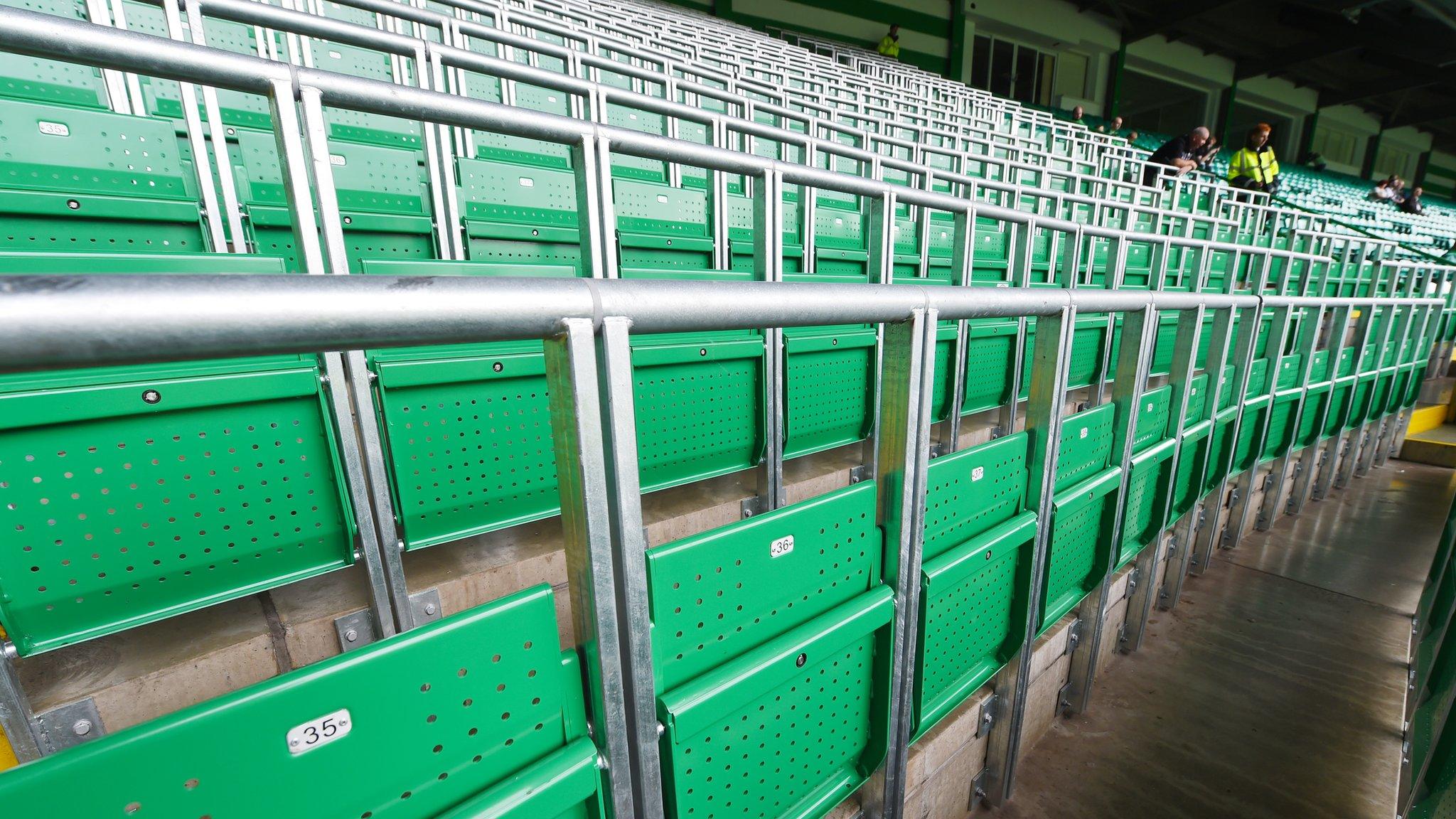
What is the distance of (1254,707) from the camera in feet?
6.44

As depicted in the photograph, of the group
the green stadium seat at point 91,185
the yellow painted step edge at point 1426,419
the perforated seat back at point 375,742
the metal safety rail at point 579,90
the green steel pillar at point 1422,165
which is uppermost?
the green steel pillar at point 1422,165

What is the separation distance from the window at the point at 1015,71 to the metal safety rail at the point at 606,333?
14.3 m

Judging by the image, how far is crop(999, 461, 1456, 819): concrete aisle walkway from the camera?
5.36ft

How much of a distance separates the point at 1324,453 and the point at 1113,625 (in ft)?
10.6

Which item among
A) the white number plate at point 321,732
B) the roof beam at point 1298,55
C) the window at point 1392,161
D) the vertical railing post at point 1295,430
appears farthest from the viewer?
the window at point 1392,161

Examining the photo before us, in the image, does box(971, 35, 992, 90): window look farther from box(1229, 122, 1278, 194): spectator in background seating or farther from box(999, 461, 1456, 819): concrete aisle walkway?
box(999, 461, 1456, 819): concrete aisle walkway

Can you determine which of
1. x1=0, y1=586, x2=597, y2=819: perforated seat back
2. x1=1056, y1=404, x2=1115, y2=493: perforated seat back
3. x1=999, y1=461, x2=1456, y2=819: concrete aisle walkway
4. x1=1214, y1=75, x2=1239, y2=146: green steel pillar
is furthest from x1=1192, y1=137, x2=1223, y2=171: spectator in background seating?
x1=1214, y1=75, x2=1239, y2=146: green steel pillar

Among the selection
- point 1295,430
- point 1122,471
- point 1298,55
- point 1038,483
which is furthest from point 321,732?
point 1298,55

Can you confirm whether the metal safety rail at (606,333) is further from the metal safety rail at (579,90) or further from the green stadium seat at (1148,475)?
the metal safety rail at (579,90)

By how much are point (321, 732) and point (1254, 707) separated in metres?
2.76

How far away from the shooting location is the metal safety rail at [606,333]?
36 cm

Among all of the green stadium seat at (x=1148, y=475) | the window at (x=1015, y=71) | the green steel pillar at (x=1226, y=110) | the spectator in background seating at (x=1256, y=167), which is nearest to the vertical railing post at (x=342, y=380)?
the green stadium seat at (x=1148, y=475)

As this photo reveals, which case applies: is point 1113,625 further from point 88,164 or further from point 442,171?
point 88,164

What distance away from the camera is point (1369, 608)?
259cm
